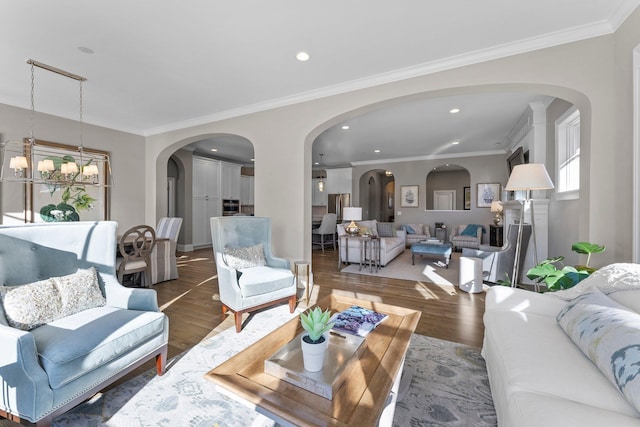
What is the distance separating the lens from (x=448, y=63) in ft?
9.97

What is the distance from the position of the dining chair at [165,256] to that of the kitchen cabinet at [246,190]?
488 centimetres

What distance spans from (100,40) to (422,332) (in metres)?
4.28

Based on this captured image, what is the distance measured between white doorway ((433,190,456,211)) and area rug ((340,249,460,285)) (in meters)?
6.80

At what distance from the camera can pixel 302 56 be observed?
2.99 meters

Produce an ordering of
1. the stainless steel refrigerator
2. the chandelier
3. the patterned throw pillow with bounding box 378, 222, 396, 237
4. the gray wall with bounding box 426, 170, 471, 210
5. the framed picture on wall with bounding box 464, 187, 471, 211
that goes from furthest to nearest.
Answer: the gray wall with bounding box 426, 170, 471, 210
the framed picture on wall with bounding box 464, 187, 471, 211
the stainless steel refrigerator
the patterned throw pillow with bounding box 378, 222, 396, 237
the chandelier

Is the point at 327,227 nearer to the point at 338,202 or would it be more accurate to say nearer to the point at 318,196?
the point at 338,202

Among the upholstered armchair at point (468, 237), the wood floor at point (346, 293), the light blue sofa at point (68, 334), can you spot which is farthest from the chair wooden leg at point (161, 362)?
the upholstered armchair at point (468, 237)

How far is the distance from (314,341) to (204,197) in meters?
7.59

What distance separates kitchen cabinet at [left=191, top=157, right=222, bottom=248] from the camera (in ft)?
25.5

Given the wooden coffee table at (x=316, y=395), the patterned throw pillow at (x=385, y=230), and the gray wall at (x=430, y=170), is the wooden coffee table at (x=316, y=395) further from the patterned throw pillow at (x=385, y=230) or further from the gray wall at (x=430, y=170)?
the gray wall at (x=430, y=170)

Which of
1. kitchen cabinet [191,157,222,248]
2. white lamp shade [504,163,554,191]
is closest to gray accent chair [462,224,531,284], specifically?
white lamp shade [504,163,554,191]

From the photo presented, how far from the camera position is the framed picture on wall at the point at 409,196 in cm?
891

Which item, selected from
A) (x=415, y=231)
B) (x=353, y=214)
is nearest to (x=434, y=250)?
(x=353, y=214)

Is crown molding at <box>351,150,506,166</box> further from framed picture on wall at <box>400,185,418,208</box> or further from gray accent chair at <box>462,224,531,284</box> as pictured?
gray accent chair at <box>462,224,531,284</box>
